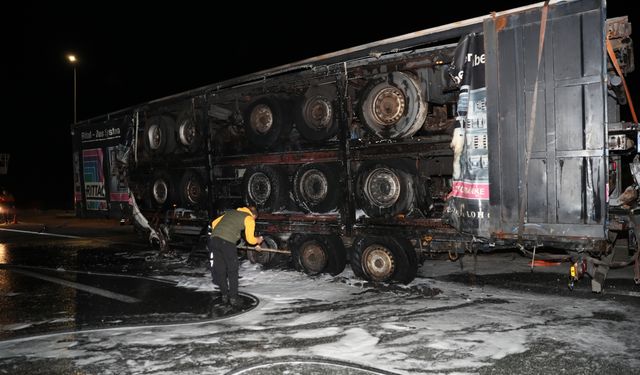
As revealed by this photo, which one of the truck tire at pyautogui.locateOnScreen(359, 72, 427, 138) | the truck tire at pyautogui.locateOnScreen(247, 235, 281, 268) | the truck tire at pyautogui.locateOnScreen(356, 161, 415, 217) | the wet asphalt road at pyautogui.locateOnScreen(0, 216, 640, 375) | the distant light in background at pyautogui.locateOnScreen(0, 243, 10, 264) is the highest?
the truck tire at pyautogui.locateOnScreen(359, 72, 427, 138)

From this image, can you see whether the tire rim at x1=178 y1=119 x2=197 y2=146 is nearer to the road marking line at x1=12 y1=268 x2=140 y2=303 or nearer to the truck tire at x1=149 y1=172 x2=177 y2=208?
the truck tire at x1=149 y1=172 x2=177 y2=208

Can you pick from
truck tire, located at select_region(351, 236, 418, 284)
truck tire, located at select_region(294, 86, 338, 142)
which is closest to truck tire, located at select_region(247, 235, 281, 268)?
truck tire, located at select_region(351, 236, 418, 284)

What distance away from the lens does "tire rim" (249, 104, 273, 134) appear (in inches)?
352

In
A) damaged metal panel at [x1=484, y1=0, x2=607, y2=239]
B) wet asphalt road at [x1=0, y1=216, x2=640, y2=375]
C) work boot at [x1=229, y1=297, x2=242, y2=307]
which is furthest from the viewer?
work boot at [x1=229, y1=297, x2=242, y2=307]

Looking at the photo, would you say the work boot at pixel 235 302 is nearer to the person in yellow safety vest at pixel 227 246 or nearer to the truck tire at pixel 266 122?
the person in yellow safety vest at pixel 227 246

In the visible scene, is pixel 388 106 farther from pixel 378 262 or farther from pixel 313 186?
pixel 378 262

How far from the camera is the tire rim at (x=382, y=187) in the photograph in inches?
289

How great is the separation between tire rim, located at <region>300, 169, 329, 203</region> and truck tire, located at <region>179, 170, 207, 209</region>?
2702mm

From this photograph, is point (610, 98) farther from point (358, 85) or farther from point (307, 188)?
point (307, 188)

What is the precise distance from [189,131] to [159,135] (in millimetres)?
1091

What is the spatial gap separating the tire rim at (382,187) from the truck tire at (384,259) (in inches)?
21.6

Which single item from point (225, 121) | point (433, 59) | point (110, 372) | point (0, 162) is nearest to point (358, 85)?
point (433, 59)

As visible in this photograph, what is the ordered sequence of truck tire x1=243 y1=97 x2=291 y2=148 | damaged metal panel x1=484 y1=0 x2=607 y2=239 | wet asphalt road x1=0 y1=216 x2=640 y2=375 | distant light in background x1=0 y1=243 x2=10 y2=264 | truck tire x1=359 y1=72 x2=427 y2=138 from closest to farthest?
wet asphalt road x1=0 y1=216 x2=640 y2=375 → damaged metal panel x1=484 y1=0 x2=607 y2=239 → truck tire x1=359 y1=72 x2=427 y2=138 → truck tire x1=243 y1=97 x2=291 y2=148 → distant light in background x1=0 y1=243 x2=10 y2=264

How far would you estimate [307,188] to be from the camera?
27.6 ft
